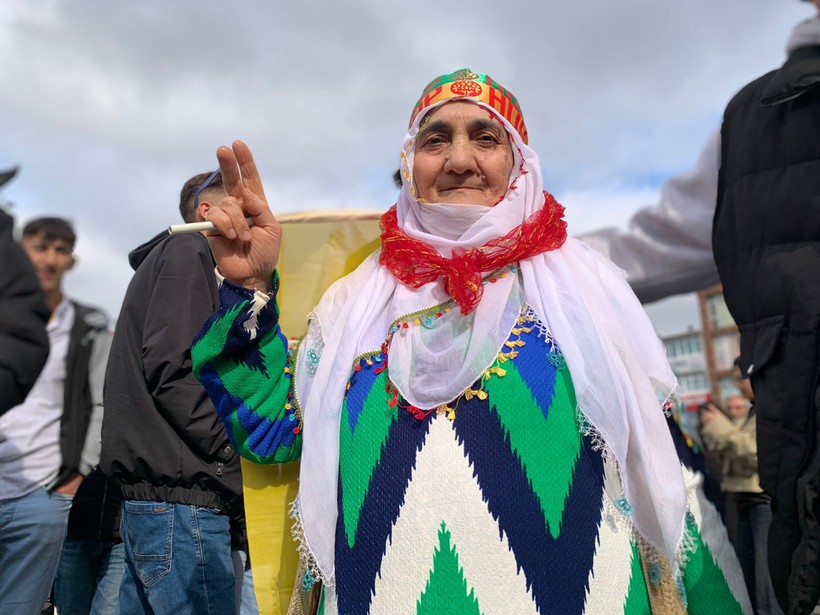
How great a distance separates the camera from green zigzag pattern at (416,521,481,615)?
5.13ft

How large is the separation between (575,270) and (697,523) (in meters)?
0.68

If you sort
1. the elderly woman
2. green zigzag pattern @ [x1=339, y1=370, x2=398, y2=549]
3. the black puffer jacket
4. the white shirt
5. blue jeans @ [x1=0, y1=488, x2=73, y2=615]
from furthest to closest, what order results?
the white shirt
blue jeans @ [x1=0, y1=488, x2=73, y2=615]
green zigzag pattern @ [x1=339, y1=370, x2=398, y2=549]
the elderly woman
the black puffer jacket

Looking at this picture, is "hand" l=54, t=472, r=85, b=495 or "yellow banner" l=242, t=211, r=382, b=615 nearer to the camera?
"yellow banner" l=242, t=211, r=382, b=615

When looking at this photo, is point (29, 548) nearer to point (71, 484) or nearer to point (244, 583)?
point (71, 484)

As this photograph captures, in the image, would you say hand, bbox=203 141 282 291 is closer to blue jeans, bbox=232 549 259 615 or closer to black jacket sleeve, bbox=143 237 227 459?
black jacket sleeve, bbox=143 237 227 459

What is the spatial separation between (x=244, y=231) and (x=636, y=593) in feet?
4.19

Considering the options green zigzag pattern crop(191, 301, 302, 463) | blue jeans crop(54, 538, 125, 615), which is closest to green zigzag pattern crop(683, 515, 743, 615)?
green zigzag pattern crop(191, 301, 302, 463)

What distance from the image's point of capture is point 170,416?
2.34 metres

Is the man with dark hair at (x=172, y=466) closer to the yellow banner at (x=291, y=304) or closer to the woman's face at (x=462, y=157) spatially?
the yellow banner at (x=291, y=304)

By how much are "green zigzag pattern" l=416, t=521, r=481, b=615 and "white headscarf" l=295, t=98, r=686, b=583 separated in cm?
26

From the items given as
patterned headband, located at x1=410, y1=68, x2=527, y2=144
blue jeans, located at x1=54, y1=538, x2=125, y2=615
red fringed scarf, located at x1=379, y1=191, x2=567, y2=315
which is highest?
patterned headband, located at x1=410, y1=68, x2=527, y2=144

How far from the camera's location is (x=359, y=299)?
1992mm

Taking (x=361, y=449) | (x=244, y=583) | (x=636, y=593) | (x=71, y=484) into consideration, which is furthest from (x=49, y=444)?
(x=636, y=593)

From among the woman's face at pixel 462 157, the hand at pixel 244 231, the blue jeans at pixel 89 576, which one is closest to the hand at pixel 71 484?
the blue jeans at pixel 89 576
